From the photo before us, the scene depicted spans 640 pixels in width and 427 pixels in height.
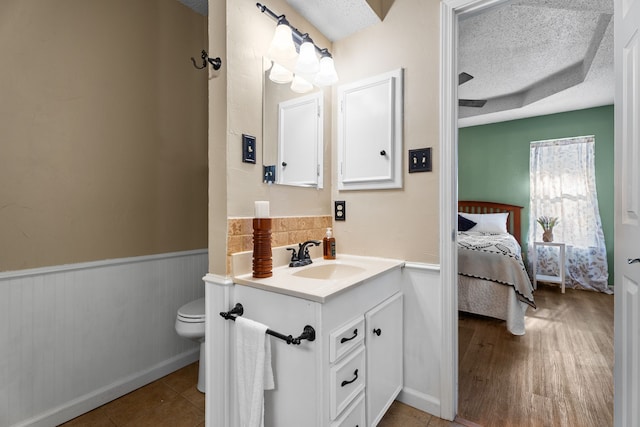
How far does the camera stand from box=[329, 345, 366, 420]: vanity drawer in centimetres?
109

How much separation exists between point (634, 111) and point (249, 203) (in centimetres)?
153

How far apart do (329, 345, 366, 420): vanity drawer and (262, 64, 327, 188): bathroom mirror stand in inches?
36.6

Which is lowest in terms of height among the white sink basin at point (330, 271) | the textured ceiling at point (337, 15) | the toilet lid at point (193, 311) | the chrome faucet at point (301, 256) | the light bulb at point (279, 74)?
the toilet lid at point (193, 311)

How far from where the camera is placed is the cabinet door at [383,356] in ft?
4.40

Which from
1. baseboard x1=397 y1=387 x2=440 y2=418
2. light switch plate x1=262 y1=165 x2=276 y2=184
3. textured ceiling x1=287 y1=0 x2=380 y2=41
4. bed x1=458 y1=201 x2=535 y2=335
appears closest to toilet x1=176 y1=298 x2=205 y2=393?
light switch plate x1=262 y1=165 x2=276 y2=184

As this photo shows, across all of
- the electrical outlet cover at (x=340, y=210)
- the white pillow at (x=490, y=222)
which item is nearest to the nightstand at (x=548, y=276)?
the white pillow at (x=490, y=222)

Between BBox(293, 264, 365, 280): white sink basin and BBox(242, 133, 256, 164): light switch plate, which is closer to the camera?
BBox(242, 133, 256, 164): light switch plate

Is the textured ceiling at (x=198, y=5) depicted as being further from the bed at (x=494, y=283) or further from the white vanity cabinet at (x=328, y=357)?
the bed at (x=494, y=283)

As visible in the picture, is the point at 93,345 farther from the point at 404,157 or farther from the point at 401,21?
the point at 401,21

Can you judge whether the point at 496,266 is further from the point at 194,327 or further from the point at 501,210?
the point at 194,327

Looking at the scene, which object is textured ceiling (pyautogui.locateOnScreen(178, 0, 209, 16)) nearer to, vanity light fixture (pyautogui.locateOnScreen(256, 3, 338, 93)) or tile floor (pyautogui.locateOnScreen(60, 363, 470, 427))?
vanity light fixture (pyautogui.locateOnScreen(256, 3, 338, 93))

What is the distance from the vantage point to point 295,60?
162 cm

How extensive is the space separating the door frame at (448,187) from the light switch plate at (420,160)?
7 cm

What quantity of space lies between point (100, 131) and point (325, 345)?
1.77 meters
